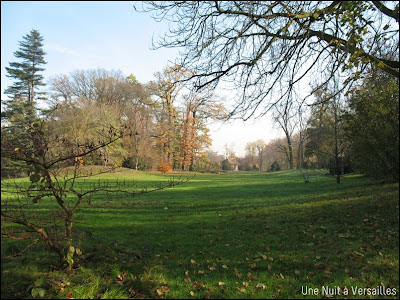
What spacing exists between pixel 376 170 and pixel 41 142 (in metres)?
12.4

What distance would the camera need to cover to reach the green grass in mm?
3410

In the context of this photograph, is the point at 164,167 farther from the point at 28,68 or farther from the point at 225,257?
the point at 225,257

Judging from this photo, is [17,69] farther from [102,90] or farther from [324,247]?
[102,90]

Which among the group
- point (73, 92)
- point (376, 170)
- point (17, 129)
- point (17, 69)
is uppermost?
point (73, 92)

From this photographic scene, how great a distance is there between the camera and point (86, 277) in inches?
140

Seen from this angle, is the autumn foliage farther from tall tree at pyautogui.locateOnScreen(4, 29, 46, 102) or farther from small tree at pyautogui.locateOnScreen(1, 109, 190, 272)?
small tree at pyautogui.locateOnScreen(1, 109, 190, 272)

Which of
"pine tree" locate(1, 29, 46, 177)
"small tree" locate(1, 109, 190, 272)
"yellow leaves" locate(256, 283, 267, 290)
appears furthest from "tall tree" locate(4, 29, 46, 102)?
"yellow leaves" locate(256, 283, 267, 290)

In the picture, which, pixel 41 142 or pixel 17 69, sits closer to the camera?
pixel 41 142

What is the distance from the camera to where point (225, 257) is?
5.00m

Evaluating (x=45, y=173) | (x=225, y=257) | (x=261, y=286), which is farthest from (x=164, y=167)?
(x=261, y=286)

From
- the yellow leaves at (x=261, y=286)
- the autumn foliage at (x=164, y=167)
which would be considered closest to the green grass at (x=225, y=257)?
the yellow leaves at (x=261, y=286)

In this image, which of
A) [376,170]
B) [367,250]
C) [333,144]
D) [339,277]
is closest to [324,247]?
[367,250]

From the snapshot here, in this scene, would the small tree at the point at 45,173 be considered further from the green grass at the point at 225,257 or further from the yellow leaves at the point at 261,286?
the yellow leaves at the point at 261,286

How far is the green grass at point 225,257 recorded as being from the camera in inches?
134
